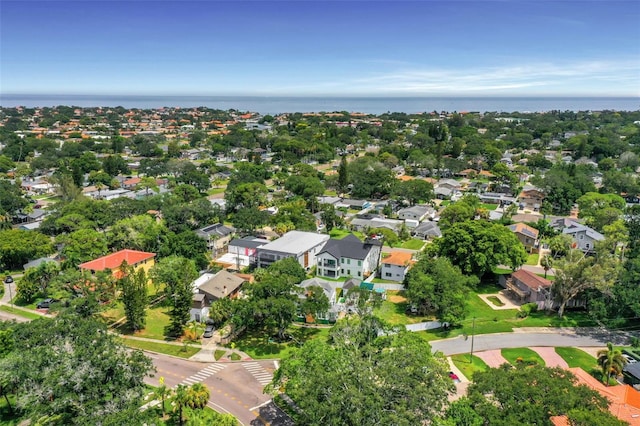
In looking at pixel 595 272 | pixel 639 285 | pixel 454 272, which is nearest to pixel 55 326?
pixel 454 272

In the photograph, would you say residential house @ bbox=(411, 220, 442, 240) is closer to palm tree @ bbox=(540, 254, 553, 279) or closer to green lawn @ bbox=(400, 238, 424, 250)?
green lawn @ bbox=(400, 238, 424, 250)

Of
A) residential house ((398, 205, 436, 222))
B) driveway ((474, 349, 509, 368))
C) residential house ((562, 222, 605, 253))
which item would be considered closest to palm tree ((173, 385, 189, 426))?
driveway ((474, 349, 509, 368))

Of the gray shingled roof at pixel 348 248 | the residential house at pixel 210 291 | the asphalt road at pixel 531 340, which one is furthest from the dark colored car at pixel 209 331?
the asphalt road at pixel 531 340

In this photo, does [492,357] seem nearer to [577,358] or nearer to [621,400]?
[577,358]

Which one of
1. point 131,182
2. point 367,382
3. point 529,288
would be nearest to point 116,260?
point 367,382

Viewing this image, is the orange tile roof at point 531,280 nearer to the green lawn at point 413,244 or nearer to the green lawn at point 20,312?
the green lawn at point 413,244

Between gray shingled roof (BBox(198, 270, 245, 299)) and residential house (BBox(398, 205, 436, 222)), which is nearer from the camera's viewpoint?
gray shingled roof (BBox(198, 270, 245, 299))

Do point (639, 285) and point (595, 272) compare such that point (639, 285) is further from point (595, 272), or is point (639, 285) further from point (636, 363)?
point (636, 363)
